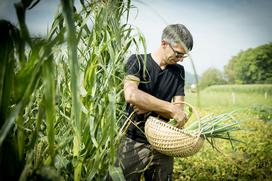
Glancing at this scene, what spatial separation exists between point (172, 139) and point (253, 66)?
49017 mm

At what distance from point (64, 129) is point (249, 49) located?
54.5 meters

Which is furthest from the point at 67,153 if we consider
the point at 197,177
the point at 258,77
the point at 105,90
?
the point at 258,77

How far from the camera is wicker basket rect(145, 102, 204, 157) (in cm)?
147

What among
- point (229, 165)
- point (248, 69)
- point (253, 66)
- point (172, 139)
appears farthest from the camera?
point (248, 69)

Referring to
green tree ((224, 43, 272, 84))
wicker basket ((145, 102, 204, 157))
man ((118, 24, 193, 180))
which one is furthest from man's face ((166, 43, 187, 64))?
green tree ((224, 43, 272, 84))

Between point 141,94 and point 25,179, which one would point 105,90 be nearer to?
point 25,179

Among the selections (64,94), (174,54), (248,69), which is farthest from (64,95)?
(248,69)

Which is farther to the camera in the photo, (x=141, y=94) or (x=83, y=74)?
(x=141, y=94)

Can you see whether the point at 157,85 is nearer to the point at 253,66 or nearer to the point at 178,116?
the point at 178,116

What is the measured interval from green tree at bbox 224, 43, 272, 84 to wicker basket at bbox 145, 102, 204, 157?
42394mm

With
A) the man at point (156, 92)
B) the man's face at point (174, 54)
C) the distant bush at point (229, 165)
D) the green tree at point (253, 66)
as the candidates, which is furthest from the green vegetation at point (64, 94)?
the green tree at point (253, 66)

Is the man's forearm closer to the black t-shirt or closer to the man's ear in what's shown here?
the black t-shirt

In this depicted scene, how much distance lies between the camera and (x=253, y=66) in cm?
4734

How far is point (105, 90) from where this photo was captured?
1021mm
